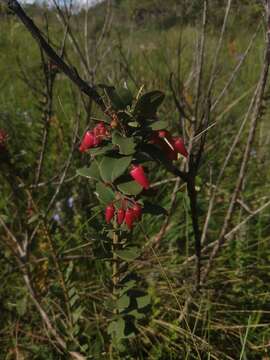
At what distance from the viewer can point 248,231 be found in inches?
71.7

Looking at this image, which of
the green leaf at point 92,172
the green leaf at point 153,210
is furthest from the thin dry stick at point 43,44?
the green leaf at point 153,210

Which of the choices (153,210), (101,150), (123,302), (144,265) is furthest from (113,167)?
(144,265)

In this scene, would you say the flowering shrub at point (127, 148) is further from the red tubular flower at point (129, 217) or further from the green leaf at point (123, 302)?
the green leaf at point (123, 302)

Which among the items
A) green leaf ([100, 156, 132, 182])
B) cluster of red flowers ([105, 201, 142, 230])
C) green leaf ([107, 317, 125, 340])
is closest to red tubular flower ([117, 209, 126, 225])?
cluster of red flowers ([105, 201, 142, 230])

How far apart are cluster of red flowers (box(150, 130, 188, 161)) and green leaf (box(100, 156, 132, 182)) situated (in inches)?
3.2

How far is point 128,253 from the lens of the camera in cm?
105

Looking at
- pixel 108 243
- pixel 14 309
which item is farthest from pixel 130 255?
pixel 14 309

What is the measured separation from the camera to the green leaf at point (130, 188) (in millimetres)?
892

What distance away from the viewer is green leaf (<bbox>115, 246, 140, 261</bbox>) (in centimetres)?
103

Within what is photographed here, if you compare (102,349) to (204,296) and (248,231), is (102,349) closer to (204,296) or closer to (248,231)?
(204,296)

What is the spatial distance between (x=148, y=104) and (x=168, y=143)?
91 mm

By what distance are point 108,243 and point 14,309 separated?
0.73 m

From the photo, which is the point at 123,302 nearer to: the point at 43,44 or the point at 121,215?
the point at 121,215

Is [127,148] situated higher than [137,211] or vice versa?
[127,148]
